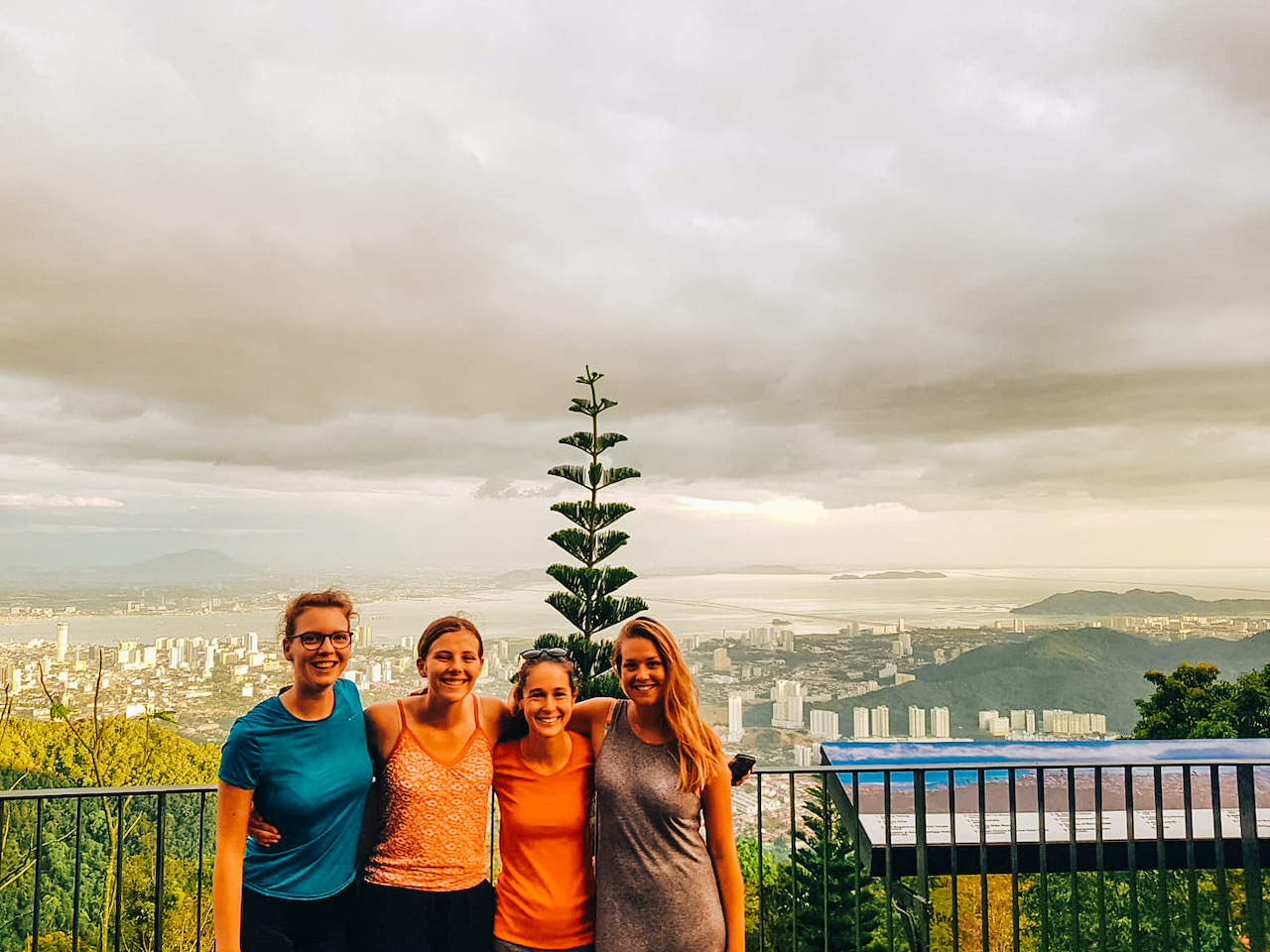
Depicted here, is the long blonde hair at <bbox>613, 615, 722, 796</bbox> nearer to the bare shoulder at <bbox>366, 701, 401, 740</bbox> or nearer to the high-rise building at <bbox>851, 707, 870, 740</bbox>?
the bare shoulder at <bbox>366, 701, 401, 740</bbox>

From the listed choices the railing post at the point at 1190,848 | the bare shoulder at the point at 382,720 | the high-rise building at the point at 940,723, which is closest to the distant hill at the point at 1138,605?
the high-rise building at the point at 940,723

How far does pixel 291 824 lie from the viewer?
5.37 feet

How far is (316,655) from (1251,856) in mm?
3268

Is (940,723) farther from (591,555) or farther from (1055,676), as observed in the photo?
(591,555)

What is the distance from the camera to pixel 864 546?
88.7 ft

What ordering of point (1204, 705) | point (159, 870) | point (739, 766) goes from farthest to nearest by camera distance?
point (1204, 705)
point (159, 870)
point (739, 766)

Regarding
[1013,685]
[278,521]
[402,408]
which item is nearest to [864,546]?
[1013,685]

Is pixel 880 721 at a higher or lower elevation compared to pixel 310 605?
lower

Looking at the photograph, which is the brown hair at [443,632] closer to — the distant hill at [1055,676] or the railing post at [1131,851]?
the railing post at [1131,851]

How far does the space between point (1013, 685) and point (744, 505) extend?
46.3 ft

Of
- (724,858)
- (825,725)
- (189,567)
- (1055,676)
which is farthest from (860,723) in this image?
(189,567)

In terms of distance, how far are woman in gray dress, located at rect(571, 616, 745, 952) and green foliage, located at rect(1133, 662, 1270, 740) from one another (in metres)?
12.4

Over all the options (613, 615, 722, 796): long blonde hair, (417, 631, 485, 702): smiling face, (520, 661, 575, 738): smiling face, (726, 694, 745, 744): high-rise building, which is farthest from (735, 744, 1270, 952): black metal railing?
(726, 694, 745, 744): high-rise building

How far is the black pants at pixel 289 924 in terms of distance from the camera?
5.36 ft
